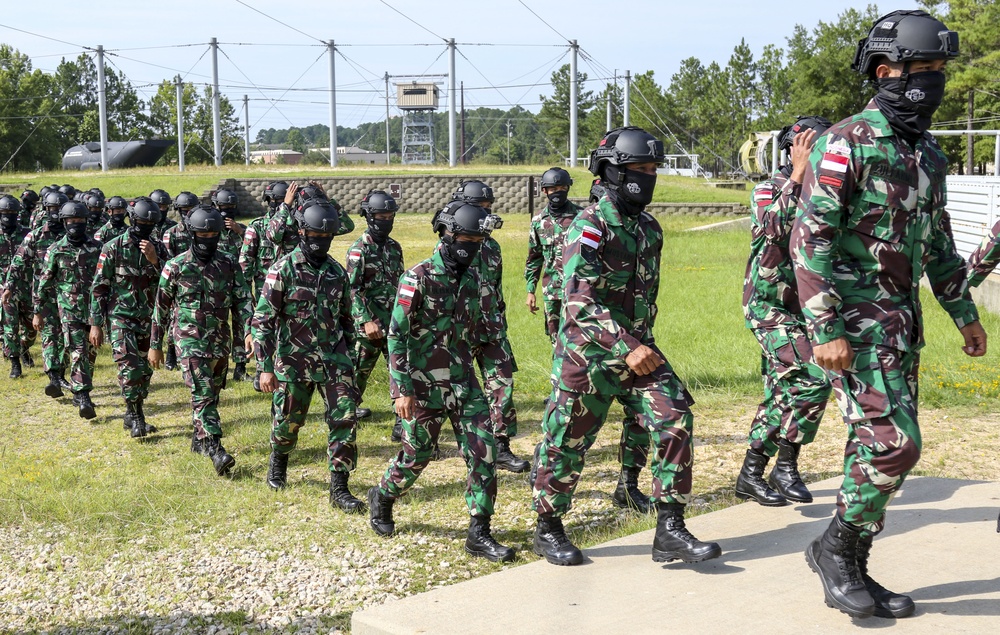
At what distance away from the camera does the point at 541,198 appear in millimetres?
37188

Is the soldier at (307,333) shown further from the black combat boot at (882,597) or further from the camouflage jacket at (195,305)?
the black combat boot at (882,597)

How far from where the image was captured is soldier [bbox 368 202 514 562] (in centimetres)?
576

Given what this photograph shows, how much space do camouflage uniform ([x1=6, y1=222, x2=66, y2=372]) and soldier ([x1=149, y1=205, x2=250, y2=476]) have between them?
3522 mm

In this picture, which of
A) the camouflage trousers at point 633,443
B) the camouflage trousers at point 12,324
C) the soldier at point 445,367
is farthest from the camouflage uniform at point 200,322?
the camouflage trousers at point 12,324

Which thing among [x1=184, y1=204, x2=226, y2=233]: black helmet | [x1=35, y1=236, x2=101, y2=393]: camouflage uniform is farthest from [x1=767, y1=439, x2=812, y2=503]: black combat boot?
[x1=35, y1=236, x2=101, y2=393]: camouflage uniform

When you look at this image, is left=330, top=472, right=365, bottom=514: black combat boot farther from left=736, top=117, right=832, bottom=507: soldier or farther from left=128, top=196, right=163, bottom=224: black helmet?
left=128, top=196, right=163, bottom=224: black helmet

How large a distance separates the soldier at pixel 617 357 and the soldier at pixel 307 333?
2151mm

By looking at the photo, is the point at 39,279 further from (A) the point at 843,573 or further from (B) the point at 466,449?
(A) the point at 843,573

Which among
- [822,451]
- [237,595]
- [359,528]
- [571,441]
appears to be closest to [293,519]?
[359,528]

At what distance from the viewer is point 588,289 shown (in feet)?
16.3

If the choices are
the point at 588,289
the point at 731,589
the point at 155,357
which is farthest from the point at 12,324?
the point at 731,589

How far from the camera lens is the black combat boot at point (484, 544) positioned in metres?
5.73

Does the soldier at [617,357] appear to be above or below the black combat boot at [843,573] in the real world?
above

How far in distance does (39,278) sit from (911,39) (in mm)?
10411
